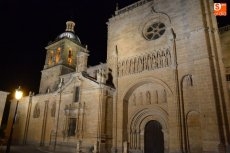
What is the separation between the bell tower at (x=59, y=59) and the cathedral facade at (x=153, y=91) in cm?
1013

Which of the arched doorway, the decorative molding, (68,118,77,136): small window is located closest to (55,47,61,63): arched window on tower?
(68,118,77,136): small window

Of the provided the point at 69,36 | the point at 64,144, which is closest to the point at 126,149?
the point at 64,144

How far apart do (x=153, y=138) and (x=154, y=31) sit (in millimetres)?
10650

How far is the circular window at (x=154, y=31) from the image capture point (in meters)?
20.2

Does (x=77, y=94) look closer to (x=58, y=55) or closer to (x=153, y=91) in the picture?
(x=153, y=91)

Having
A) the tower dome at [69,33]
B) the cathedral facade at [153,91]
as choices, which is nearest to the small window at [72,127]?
the cathedral facade at [153,91]

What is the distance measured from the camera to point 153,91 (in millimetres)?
19016

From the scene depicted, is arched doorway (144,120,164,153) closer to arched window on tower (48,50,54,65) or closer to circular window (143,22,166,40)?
circular window (143,22,166,40)

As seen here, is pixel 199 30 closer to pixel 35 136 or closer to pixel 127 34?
pixel 127 34

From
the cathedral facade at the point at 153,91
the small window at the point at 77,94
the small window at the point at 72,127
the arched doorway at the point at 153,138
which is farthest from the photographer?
the small window at the point at 77,94

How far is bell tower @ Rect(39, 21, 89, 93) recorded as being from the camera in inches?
1353

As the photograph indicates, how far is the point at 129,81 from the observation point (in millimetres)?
20172

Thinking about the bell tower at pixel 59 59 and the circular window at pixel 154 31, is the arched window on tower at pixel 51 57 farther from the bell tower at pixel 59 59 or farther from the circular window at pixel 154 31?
the circular window at pixel 154 31

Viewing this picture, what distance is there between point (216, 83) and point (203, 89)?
3.58 ft
